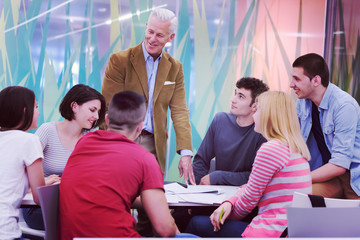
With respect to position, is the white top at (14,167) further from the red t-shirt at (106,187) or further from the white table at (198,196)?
the white table at (198,196)

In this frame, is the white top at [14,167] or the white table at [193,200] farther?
the white table at [193,200]

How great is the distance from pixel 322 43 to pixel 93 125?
301 cm

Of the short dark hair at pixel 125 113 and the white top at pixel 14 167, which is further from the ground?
the short dark hair at pixel 125 113

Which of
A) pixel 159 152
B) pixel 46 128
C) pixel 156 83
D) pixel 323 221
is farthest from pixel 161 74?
pixel 323 221

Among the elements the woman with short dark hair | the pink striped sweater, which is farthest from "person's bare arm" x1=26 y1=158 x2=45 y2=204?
the pink striped sweater

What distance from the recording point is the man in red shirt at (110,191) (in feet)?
5.00

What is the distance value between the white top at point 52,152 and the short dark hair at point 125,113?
96cm

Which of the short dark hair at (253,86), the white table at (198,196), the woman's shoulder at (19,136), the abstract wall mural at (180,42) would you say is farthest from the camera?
Answer: the abstract wall mural at (180,42)

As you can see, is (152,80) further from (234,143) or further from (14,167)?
(14,167)

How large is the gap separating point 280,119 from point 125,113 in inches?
32.0

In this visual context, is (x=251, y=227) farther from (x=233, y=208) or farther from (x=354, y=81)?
(x=354, y=81)

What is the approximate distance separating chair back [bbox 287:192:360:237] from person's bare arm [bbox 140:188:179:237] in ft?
1.56

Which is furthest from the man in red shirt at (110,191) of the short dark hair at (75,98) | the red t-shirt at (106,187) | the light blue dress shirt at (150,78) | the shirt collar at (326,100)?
the shirt collar at (326,100)

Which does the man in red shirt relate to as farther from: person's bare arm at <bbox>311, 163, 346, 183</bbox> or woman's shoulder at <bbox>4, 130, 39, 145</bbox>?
person's bare arm at <bbox>311, 163, 346, 183</bbox>
